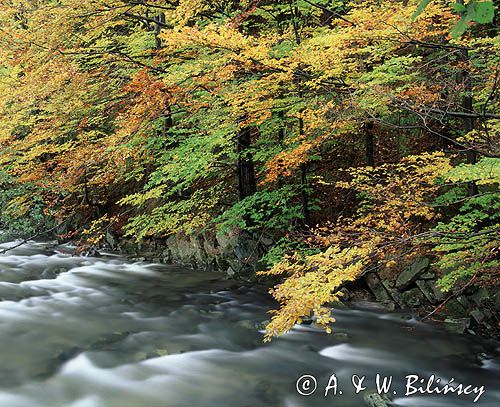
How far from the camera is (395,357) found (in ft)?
19.9

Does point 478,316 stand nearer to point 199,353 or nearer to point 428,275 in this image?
point 428,275

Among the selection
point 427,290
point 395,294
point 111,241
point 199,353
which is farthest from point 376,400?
point 111,241

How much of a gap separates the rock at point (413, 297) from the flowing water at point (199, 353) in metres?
0.43

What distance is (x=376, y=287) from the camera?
8031mm

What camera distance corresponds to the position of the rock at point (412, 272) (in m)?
7.50

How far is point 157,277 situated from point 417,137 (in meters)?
7.11

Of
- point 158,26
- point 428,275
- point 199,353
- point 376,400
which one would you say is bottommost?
point 199,353

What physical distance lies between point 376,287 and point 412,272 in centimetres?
78

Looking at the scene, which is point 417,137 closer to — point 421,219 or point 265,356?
point 421,219

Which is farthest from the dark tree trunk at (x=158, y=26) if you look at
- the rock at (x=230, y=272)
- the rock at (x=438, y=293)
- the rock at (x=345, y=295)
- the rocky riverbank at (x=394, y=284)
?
the rock at (x=438, y=293)

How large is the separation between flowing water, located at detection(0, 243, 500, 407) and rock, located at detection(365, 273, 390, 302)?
0.40 meters

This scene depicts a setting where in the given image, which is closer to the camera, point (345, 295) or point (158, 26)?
point (345, 295)

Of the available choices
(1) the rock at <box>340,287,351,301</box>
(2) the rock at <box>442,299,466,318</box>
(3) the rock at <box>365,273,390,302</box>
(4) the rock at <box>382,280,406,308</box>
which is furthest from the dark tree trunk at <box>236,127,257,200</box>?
(2) the rock at <box>442,299,466,318</box>

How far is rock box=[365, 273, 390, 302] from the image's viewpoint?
7867 millimetres
